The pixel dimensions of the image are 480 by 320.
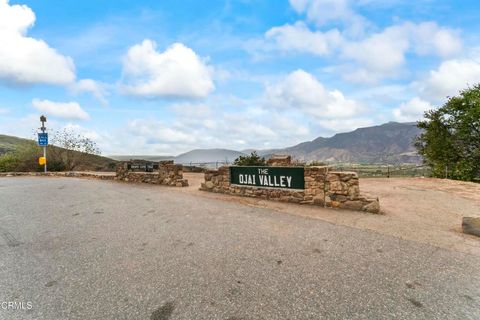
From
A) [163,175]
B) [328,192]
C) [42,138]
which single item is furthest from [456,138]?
[42,138]

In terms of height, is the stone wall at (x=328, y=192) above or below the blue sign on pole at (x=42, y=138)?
below

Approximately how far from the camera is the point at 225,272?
387cm

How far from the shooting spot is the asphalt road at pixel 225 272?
3.00 meters

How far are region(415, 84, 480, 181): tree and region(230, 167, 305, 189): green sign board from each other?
51.8 ft

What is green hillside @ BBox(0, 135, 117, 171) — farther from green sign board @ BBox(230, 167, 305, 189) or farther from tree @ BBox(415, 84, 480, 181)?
tree @ BBox(415, 84, 480, 181)

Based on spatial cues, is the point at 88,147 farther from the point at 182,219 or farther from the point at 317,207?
the point at 317,207

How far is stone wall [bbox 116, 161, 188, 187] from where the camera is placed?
45.2ft

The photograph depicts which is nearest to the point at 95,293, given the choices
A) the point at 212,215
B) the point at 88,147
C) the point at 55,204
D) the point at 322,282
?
the point at 322,282

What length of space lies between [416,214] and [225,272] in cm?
654

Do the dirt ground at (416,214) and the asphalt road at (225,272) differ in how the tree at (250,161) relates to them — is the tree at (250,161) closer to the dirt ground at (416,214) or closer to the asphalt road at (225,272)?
the dirt ground at (416,214)

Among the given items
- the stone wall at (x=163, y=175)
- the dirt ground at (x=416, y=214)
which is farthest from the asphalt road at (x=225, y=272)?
the stone wall at (x=163, y=175)

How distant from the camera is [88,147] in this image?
25.8m

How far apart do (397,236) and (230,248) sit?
12.1ft

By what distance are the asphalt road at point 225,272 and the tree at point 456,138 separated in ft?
60.2
